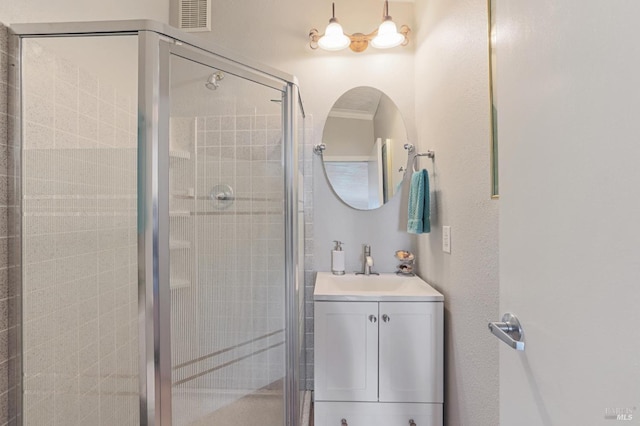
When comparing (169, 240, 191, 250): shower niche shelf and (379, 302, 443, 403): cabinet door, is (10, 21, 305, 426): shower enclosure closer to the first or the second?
(169, 240, 191, 250): shower niche shelf

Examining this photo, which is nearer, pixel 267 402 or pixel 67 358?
pixel 67 358

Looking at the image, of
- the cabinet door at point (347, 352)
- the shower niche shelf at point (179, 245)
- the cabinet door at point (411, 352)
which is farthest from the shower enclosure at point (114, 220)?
the cabinet door at point (411, 352)

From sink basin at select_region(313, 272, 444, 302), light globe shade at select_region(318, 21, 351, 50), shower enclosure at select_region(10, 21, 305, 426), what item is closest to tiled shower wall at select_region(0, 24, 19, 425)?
shower enclosure at select_region(10, 21, 305, 426)

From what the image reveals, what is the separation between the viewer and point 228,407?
120cm

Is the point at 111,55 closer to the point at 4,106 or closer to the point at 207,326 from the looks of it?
the point at 4,106

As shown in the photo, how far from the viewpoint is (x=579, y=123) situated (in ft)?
1.44

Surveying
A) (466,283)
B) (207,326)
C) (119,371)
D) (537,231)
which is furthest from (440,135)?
(119,371)

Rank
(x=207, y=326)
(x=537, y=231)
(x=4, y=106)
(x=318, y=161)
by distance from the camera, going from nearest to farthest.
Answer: (x=537, y=231)
(x=4, y=106)
(x=207, y=326)
(x=318, y=161)

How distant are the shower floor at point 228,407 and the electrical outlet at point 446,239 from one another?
3.36 feet

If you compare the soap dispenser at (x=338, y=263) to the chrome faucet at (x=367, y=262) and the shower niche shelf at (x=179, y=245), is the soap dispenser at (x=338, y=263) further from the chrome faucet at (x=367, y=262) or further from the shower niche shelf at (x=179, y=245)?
the shower niche shelf at (x=179, y=245)

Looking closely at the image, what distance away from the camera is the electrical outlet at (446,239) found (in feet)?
4.33

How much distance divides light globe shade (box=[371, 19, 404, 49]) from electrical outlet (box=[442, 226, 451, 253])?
4.02 ft

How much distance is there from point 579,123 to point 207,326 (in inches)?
48.6

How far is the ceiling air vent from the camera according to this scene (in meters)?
1.91
